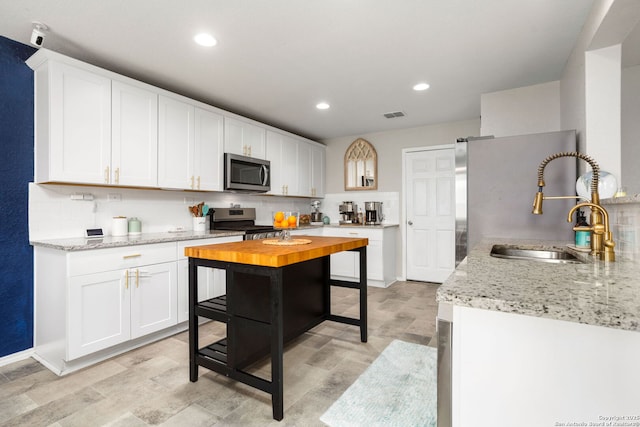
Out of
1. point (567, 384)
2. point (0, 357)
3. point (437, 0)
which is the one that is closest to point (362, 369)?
point (567, 384)

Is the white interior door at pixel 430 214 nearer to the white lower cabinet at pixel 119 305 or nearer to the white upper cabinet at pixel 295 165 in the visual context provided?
the white upper cabinet at pixel 295 165

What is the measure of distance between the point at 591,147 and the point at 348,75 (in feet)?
6.48

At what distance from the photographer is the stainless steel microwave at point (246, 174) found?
3.64 meters

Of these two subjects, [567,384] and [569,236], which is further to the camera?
[569,236]

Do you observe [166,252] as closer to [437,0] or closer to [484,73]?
[437,0]

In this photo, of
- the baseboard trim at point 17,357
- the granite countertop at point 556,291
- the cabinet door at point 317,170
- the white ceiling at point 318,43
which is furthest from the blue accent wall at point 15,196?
the cabinet door at point 317,170

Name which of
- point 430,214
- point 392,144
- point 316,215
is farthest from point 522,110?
point 316,215

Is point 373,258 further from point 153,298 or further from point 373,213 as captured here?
point 153,298

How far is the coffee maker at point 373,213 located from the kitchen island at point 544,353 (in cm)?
406

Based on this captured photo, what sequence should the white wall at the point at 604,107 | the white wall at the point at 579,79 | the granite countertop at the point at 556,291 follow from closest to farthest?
the granite countertop at the point at 556,291 < the white wall at the point at 579,79 < the white wall at the point at 604,107

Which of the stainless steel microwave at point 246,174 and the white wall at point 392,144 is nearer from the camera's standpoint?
the stainless steel microwave at point 246,174

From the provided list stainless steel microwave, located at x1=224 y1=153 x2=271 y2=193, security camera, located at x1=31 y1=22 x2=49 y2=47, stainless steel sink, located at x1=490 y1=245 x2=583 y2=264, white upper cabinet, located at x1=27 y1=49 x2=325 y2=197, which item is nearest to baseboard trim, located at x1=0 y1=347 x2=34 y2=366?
white upper cabinet, located at x1=27 y1=49 x2=325 y2=197

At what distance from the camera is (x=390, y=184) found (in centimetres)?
508

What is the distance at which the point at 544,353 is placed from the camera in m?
0.73
